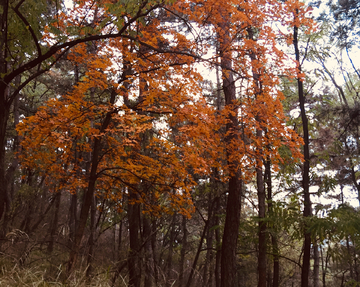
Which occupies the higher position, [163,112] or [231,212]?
[163,112]

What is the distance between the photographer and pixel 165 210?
5809 millimetres

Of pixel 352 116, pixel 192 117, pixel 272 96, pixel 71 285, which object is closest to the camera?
pixel 71 285

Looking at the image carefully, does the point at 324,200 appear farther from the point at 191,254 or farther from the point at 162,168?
the point at 162,168

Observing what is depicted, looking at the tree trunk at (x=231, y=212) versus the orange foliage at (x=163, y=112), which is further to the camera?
the tree trunk at (x=231, y=212)

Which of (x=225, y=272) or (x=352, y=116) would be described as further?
(x=352, y=116)

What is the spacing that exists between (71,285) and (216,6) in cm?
549

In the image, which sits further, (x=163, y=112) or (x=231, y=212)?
(x=231, y=212)

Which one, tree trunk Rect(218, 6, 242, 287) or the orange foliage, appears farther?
tree trunk Rect(218, 6, 242, 287)

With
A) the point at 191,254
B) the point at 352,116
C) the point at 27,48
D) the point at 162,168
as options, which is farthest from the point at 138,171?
the point at 191,254

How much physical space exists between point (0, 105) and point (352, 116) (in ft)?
31.4

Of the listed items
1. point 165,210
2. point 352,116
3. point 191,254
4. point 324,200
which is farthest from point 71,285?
point 324,200

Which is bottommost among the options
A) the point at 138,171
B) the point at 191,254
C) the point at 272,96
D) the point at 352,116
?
the point at 191,254

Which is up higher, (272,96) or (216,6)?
(216,6)

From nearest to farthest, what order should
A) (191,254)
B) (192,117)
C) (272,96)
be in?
1. (192,117)
2. (272,96)
3. (191,254)
